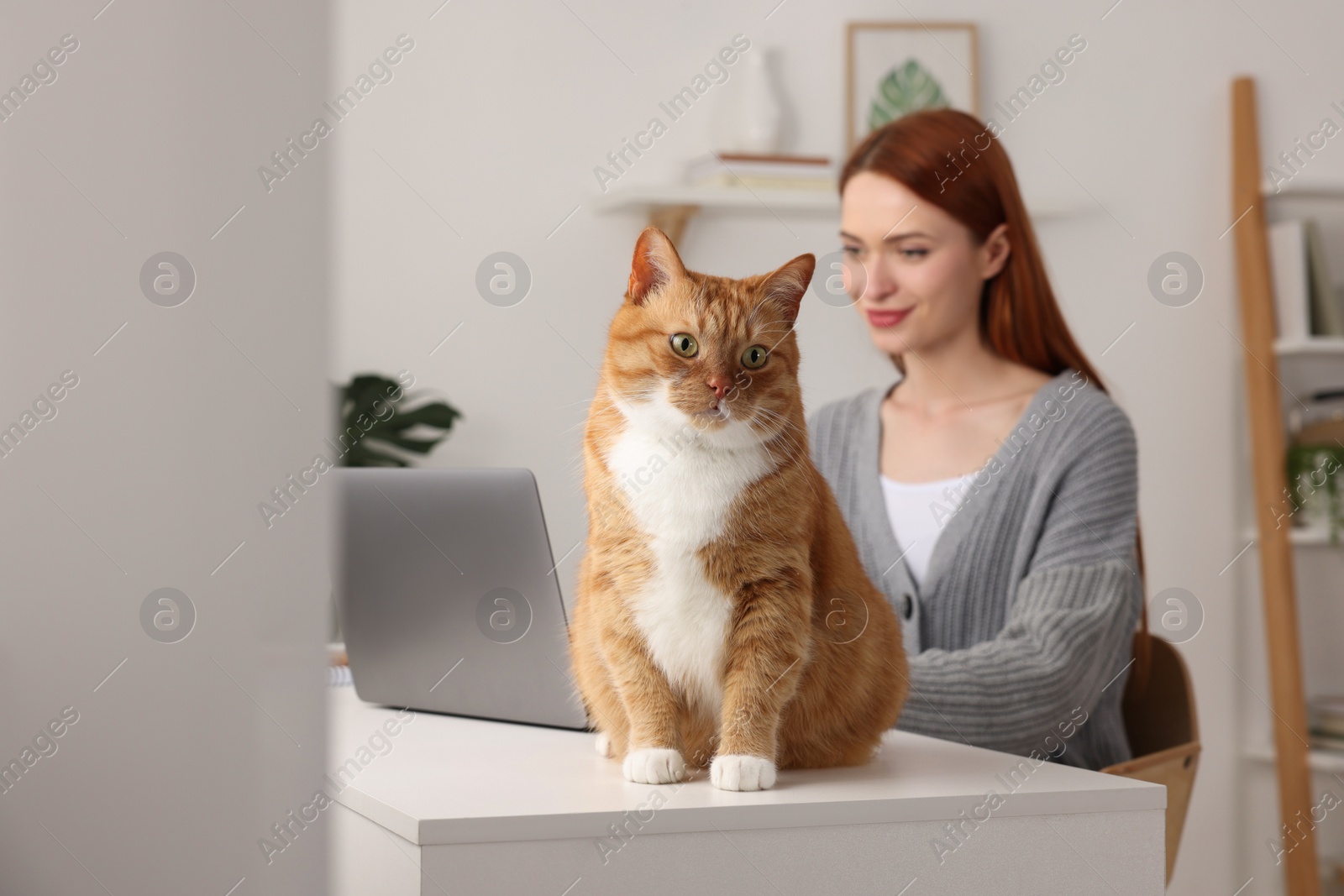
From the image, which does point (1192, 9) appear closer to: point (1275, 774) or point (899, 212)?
point (899, 212)

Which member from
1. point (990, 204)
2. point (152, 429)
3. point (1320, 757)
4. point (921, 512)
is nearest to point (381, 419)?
point (921, 512)

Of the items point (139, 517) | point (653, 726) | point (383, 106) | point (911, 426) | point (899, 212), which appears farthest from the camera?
point (383, 106)

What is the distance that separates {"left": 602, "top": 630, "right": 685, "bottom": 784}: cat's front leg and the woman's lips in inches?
40.3

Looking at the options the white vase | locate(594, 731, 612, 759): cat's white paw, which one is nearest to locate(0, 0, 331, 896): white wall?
locate(594, 731, 612, 759): cat's white paw

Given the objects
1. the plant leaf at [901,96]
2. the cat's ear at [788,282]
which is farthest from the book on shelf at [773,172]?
the cat's ear at [788,282]

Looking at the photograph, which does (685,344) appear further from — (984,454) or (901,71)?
(901,71)

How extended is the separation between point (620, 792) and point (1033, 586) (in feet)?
2.78

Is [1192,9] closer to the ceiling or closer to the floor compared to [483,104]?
closer to the ceiling

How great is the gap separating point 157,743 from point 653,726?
0.52 metres

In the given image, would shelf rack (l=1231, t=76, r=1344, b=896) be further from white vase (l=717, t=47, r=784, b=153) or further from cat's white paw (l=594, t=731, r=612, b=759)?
cat's white paw (l=594, t=731, r=612, b=759)

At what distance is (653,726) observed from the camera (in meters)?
0.78

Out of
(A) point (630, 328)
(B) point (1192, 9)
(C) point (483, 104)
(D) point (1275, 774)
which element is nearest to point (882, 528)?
(A) point (630, 328)

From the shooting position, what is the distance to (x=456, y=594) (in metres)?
A: 1.00

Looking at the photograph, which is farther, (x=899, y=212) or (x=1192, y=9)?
(x=1192, y=9)
